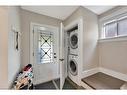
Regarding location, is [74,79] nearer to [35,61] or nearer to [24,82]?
[35,61]

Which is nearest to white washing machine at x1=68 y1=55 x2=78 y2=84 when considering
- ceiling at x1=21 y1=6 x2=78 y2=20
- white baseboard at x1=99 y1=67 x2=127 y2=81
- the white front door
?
the white front door

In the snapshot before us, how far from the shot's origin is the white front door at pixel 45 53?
1.97 m

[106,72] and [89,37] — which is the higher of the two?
[89,37]

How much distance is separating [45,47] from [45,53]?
141mm

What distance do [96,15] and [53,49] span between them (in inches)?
51.5

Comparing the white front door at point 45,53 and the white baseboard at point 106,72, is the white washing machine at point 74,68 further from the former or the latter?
the white front door at point 45,53

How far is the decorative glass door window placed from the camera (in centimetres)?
198

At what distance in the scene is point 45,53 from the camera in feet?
6.77

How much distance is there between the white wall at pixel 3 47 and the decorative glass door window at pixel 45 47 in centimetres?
91

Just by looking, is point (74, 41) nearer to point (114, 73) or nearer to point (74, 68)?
point (74, 68)

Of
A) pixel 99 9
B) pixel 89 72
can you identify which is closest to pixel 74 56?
pixel 89 72

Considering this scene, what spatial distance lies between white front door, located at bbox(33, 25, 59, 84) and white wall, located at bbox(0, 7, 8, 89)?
0.86 meters

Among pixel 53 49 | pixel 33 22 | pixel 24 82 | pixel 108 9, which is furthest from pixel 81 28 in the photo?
pixel 24 82

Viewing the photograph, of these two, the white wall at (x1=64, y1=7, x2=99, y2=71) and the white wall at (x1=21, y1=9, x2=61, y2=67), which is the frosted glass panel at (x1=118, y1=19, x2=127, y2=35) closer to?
the white wall at (x1=64, y1=7, x2=99, y2=71)
